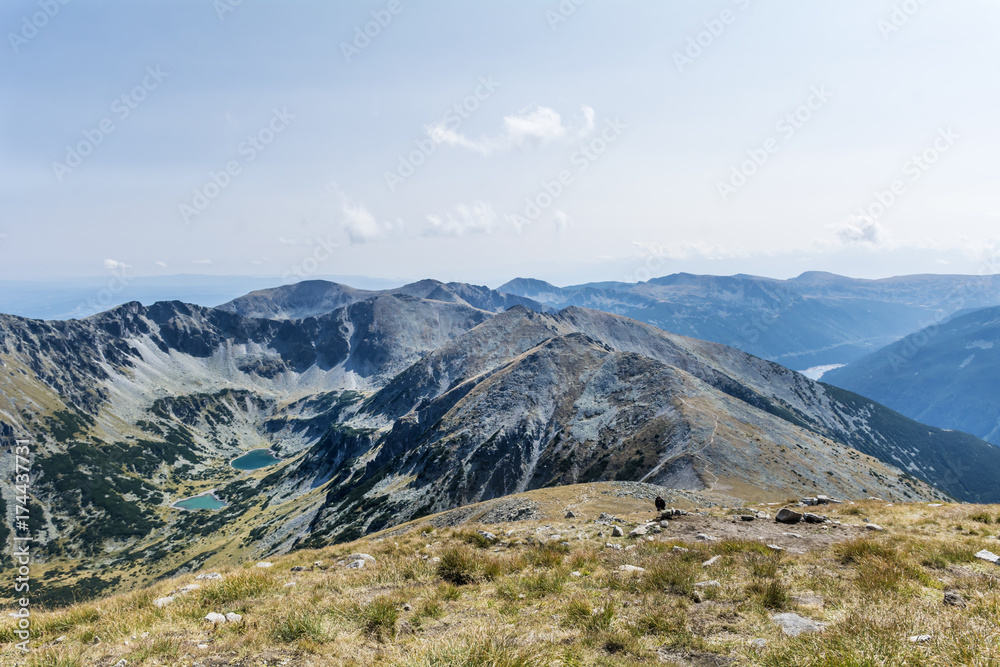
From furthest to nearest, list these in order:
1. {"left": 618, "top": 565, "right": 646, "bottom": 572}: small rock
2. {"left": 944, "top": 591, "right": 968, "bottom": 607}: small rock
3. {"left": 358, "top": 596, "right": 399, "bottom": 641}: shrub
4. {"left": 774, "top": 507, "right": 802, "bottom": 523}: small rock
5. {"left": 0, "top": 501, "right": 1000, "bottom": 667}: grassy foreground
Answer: {"left": 774, "top": 507, "right": 802, "bottom": 523}: small rock
{"left": 618, "top": 565, "right": 646, "bottom": 572}: small rock
{"left": 358, "top": 596, "right": 399, "bottom": 641}: shrub
{"left": 944, "top": 591, "right": 968, "bottom": 607}: small rock
{"left": 0, "top": 501, "right": 1000, "bottom": 667}: grassy foreground

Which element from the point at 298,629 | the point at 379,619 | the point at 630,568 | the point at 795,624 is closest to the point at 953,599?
the point at 795,624

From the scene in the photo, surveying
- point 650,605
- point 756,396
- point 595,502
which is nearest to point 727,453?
point 595,502

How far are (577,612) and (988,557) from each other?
39.6 feet

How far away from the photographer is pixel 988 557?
11750mm

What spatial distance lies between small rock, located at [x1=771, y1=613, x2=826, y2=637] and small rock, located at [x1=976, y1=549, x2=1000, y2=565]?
7.84 m

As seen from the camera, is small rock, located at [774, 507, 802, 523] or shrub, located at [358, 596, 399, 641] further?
small rock, located at [774, 507, 802, 523]

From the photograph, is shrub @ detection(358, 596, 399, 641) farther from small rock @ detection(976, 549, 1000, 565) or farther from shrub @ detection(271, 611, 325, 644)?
small rock @ detection(976, 549, 1000, 565)

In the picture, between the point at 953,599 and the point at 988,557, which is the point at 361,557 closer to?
the point at 953,599

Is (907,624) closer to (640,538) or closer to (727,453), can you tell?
(640,538)

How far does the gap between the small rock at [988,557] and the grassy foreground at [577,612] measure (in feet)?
1.05

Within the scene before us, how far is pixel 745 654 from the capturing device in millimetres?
7465

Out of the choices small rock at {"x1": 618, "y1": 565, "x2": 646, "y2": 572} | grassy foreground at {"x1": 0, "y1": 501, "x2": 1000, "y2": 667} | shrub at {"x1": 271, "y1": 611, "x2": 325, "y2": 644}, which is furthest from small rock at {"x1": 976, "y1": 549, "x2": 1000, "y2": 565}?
shrub at {"x1": 271, "y1": 611, "x2": 325, "y2": 644}

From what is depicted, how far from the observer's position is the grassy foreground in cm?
725

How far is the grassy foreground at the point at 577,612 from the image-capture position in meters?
7.25
